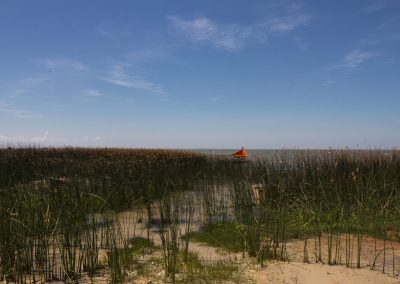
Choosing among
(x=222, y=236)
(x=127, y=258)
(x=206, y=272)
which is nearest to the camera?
(x=206, y=272)

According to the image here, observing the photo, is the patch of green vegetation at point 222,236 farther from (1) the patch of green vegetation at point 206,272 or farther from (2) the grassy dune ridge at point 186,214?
(1) the patch of green vegetation at point 206,272

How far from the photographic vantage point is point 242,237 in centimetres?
600


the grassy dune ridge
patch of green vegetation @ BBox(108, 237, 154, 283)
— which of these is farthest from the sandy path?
patch of green vegetation @ BBox(108, 237, 154, 283)

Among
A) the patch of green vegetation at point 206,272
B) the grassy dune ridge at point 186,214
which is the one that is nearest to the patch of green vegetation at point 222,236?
the grassy dune ridge at point 186,214

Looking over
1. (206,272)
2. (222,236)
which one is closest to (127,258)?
(206,272)

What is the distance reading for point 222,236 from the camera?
6910 mm

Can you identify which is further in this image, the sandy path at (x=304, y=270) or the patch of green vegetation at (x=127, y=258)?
the sandy path at (x=304, y=270)

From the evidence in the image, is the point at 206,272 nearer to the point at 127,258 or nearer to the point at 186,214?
the point at 127,258

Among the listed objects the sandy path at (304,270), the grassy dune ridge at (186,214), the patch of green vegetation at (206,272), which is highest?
the grassy dune ridge at (186,214)

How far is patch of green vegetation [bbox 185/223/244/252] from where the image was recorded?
20.1 ft

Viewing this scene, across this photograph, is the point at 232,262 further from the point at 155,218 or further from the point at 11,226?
the point at 155,218

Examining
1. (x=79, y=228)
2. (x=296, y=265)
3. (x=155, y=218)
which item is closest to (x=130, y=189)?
(x=155, y=218)

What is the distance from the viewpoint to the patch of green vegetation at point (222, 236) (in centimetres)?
612

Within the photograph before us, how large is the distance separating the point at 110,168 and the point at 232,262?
6304 mm
